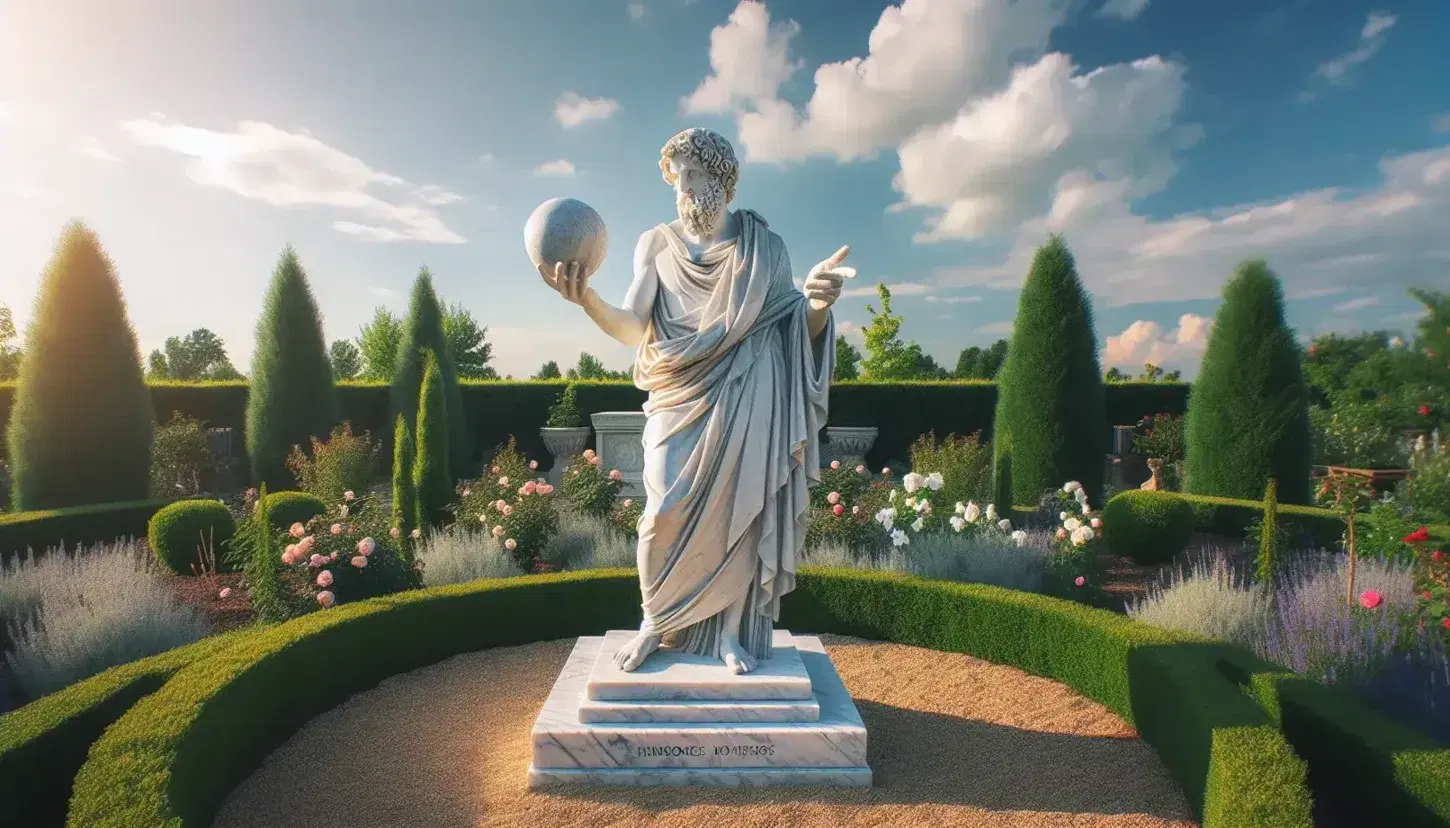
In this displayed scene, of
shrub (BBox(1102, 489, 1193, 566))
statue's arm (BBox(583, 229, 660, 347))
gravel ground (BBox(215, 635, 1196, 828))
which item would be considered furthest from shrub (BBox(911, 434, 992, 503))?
statue's arm (BBox(583, 229, 660, 347))

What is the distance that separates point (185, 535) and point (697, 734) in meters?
7.68

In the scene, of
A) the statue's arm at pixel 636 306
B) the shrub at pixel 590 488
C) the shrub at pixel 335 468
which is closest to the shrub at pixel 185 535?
the shrub at pixel 335 468

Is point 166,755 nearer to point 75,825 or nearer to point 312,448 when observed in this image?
point 75,825

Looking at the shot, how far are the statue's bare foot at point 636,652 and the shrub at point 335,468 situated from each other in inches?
374

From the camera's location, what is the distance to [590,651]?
4.67 meters

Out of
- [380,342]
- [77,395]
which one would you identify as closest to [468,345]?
[380,342]

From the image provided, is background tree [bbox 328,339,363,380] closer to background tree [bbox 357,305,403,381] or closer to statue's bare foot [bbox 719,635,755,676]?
background tree [bbox 357,305,403,381]

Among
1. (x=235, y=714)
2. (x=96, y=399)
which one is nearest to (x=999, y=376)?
(x=235, y=714)

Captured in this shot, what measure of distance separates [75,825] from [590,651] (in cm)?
235

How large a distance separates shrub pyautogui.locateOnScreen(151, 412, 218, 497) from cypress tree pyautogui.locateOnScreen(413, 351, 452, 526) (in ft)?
25.3

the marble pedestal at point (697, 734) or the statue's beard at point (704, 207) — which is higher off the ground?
the statue's beard at point (704, 207)

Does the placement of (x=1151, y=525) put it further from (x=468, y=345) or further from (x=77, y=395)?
(x=468, y=345)

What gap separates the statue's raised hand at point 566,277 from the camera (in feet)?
11.9

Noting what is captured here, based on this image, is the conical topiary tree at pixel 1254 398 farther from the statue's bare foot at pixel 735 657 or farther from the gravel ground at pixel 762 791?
the statue's bare foot at pixel 735 657
